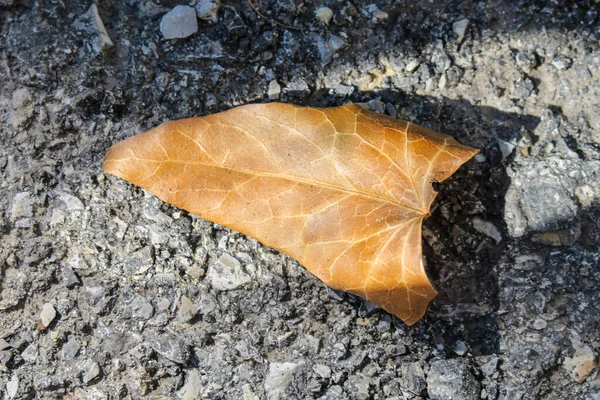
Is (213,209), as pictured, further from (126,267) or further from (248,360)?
(248,360)

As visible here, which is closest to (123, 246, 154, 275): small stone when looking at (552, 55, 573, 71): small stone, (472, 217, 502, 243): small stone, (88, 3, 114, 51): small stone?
(88, 3, 114, 51): small stone

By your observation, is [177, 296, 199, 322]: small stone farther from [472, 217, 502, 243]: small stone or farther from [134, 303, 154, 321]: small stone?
[472, 217, 502, 243]: small stone

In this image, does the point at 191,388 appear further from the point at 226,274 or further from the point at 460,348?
the point at 460,348

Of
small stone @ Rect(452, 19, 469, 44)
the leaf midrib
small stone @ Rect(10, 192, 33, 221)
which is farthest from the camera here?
small stone @ Rect(452, 19, 469, 44)

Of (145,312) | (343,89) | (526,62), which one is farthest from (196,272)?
(526,62)

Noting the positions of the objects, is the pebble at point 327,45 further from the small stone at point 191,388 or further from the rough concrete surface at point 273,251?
the small stone at point 191,388

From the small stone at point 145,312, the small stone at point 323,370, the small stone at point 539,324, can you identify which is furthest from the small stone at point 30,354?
the small stone at point 539,324

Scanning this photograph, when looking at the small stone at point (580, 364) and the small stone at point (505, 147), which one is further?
the small stone at point (505, 147)
